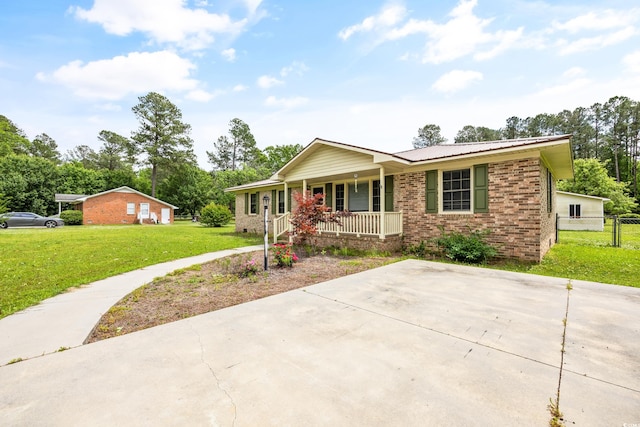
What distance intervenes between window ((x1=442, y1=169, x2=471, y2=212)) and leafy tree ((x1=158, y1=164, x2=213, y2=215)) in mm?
36790

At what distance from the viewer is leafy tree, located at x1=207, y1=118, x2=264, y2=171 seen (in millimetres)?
44344

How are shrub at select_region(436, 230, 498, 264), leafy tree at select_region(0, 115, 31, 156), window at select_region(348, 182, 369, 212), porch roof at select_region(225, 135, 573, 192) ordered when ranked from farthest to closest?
1. leafy tree at select_region(0, 115, 31, 156)
2. window at select_region(348, 182, 369, 212)
3. shrub at select_region(436, 230, 498, 264)
4. porch roof at select_region(225, 135, 573, 192)

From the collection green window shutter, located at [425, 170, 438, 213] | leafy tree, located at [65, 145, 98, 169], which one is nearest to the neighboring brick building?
leafy tree, located at [65, 145, 98, 169]

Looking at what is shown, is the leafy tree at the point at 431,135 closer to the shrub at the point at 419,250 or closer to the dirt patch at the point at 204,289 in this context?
the shrub at the point at 419,250

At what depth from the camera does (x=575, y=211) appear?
65.9ft

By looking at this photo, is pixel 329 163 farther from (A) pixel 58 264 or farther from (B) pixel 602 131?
(B) pixel 602 131

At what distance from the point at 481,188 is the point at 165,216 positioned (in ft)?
109

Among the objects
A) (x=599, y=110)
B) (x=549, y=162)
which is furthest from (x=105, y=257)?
(x=599, y=110)

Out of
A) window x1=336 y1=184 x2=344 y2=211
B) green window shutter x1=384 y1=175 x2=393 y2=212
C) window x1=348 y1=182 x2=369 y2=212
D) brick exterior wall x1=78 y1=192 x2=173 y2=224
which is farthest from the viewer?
brick exterior wall x1=78 y1=192 x2=173 y2=224

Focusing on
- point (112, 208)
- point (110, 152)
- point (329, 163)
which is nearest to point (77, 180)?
point (112, 208)

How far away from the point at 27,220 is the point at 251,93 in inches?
812

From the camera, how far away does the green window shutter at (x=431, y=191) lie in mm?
9039

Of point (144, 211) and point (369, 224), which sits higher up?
point (144, 211)

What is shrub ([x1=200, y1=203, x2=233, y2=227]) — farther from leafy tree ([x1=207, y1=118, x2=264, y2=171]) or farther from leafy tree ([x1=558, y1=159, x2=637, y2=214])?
leafy tree ([x1=558, y1=159, x2=637, y2=214])
